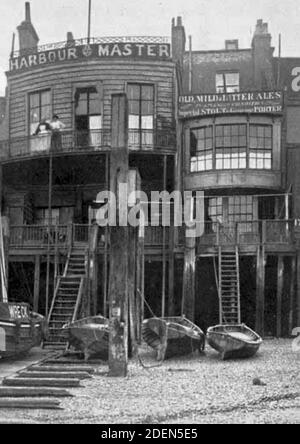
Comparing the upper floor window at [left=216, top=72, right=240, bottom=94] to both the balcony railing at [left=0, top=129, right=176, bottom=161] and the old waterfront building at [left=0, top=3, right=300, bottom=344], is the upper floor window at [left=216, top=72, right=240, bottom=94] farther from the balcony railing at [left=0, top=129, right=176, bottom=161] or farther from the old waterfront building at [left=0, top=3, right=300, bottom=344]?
the balcony railing at [left=0, top=129, right=176, bottom=161]

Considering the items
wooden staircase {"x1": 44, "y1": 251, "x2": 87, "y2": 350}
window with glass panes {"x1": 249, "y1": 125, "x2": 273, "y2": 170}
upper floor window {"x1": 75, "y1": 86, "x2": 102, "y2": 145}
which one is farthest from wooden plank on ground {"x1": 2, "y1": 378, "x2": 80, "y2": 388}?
window with glass panes {"x1": 249, "y1": 125, "x2": 273, "y2": 170}

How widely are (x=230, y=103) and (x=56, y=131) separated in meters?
7.19

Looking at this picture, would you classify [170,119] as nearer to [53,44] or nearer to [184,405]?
[53,44]

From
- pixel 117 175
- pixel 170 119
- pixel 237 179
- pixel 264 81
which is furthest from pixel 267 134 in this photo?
pixel 117 175

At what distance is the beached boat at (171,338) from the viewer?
18.9 meters

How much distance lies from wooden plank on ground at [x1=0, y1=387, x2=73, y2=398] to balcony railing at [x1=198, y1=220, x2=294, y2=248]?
39.7 feet

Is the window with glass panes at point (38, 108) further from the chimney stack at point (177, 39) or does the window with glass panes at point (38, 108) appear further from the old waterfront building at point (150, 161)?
the chimney stack at point (177, 39)

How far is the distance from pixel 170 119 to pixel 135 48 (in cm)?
327

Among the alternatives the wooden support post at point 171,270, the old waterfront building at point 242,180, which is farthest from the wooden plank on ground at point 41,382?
the old waterfront building at point 242,180

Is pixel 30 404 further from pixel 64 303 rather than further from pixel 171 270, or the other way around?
pixel 171 270

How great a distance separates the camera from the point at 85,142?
2723cm

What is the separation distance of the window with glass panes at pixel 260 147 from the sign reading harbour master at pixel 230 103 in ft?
2.96

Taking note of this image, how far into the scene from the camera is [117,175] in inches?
623

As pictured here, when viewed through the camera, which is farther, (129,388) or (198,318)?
(198,318)
